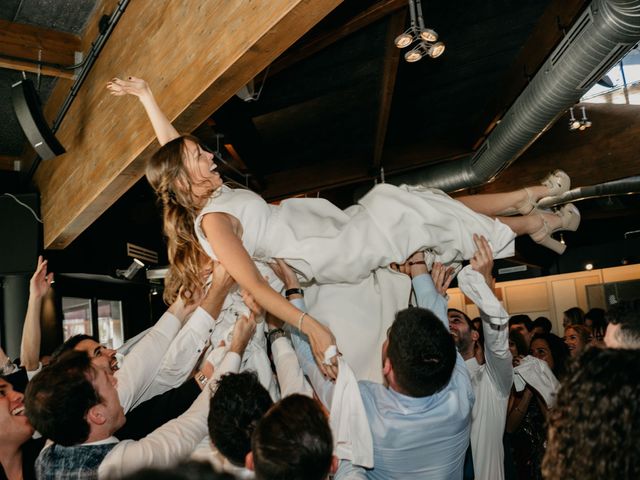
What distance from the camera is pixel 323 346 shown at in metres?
1.70

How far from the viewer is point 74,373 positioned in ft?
5.53

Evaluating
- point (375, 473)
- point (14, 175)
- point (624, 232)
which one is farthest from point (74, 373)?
point (624, 232)

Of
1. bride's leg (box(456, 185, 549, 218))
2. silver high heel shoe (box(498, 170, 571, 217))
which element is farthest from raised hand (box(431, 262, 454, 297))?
silver high heel shoe (box(498, 170, 571, 217))

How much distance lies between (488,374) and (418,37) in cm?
223

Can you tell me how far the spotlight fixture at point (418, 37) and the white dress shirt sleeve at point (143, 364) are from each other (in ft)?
7.85

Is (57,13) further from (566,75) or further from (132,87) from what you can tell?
(566,75)

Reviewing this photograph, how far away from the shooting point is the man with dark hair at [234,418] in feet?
4.78

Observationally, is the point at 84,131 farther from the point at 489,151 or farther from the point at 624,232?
the point at 624,232

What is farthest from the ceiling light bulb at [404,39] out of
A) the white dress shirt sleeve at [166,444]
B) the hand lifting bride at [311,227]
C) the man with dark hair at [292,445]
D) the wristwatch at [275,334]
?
the man with dark hair at [292,445]

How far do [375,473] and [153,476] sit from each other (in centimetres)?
125

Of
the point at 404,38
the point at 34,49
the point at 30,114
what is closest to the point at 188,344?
the point at 30,114

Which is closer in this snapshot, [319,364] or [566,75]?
[319,364]

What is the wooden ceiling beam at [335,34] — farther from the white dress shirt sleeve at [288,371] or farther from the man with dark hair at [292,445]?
the man with dark hair at [292,445]

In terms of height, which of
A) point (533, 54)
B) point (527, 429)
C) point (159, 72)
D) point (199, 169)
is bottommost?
point (527, 429)
